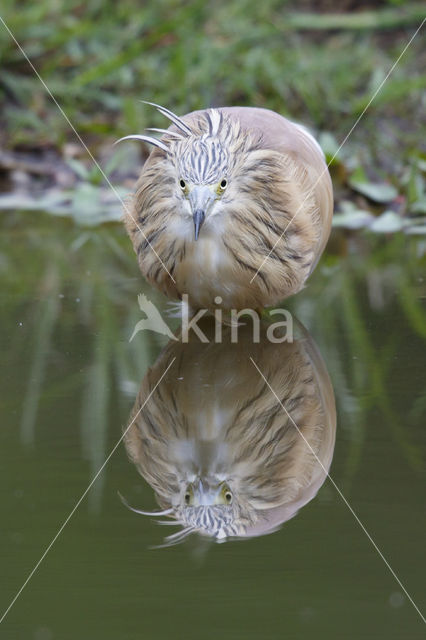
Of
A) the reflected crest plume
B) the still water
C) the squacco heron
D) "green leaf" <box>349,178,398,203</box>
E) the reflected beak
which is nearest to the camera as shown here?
the still water

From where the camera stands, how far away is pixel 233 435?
2.55m

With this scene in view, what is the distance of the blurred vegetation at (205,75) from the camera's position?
5.58m

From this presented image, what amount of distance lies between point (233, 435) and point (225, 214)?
2.64 ft

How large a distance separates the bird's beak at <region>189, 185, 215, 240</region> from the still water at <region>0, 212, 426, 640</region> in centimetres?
40

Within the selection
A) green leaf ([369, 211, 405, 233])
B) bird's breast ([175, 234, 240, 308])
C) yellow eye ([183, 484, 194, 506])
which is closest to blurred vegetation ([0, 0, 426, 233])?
green leaf ([369, 211, 405, 233])

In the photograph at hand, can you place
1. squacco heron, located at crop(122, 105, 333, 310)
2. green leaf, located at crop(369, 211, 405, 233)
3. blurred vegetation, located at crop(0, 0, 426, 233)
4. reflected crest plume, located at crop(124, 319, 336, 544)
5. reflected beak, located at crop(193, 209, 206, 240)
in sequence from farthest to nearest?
blurred vegetation, located at crop(0, 0, 426, 233)
green leaf, located at crop(369, 211, 405, 233)
squacco heron, located at crop(122, 105, 333, 310)
reflected beak, located at crop(193, 209, 206, 240)
reflected crest plume, located at crop(124, 319, 336, 544)

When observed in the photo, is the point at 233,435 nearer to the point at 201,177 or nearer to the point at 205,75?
the point at 201,177

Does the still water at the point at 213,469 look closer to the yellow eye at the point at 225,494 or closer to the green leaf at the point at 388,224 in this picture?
the yellow eye at the point at 225,494

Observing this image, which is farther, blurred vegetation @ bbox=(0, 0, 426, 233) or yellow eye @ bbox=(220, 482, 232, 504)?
blurred vegetation @ bbox=(0, 0, 426, 233)

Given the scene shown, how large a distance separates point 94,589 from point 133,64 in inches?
193

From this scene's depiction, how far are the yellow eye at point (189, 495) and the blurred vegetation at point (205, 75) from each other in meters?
2.93

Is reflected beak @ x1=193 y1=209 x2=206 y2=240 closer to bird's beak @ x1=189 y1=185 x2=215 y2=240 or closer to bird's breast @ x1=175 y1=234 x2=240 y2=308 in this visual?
bird's beak @ x1=189 y1=185 x2=215 y2=240

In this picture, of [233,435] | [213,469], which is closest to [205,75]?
[233,435]

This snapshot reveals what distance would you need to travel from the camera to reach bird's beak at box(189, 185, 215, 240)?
2.95 meters
